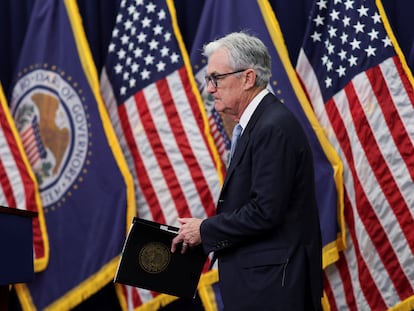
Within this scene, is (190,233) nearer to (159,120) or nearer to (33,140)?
(159,120)

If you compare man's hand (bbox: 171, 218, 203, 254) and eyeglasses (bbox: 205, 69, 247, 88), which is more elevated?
eyeglasses (bbox: 205, 69, 247, 88)

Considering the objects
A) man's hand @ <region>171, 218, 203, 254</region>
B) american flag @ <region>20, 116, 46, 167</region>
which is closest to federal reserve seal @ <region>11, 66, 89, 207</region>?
american flag @ <region>20, 116, 46, 167</region>

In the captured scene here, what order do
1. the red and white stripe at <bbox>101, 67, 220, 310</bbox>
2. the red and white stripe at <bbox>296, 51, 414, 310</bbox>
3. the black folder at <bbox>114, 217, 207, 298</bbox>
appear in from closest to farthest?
the black folder at <bbox>114, 217, 207, 298</bbox> → the red and white stripe at <bbox>296, 51, 414, 310</bbox> → the red and white stripe at <bbox>101, 67, 220, 310</bbox>

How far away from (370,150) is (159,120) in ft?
3.60

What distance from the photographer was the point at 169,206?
4.01m

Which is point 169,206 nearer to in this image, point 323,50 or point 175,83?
point 175,83

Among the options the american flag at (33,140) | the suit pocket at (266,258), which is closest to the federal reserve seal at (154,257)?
the suit pocket at (266,258)

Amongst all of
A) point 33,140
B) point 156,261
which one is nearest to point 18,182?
point 33,140

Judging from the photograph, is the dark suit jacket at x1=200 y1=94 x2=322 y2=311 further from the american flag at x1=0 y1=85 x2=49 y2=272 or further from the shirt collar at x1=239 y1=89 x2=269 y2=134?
the american flag at x1=0 y1=85 x2=49 y2=272

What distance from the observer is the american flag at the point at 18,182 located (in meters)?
4.04

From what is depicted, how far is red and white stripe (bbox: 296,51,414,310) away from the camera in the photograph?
3.73 meters

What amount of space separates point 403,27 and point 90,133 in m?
1.75

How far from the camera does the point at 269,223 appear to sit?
2137 millimetres

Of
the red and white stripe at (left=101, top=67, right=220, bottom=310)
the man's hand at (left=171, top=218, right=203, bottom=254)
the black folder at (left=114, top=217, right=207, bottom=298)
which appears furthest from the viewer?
the red and white stripe at (left=101, top=67, right=220, bottom=310)
